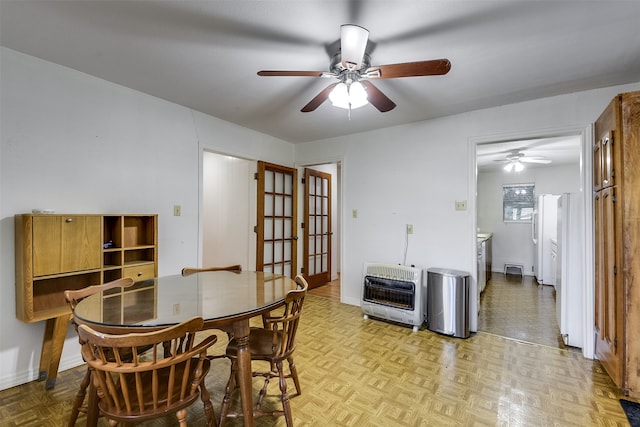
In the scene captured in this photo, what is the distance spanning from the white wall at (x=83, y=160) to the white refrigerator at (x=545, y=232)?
5.35 metres

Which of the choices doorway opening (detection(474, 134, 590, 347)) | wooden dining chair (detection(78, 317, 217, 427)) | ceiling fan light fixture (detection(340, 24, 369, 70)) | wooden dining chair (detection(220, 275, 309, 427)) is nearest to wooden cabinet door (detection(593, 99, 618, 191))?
doorway opening (detection(474, 134, 590, 347))

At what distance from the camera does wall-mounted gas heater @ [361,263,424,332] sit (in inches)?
121

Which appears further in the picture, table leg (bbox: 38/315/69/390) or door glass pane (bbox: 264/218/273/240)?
door glass pane (bbox: 264/218/273/240)

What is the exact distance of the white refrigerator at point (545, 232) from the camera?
4879 mm

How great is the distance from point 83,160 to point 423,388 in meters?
3.16

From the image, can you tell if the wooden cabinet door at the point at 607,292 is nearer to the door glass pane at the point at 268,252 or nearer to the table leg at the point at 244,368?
the table leg at the point at 244,368

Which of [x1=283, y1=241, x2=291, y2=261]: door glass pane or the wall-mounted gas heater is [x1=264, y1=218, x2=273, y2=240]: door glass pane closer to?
[x1=283, y1=241, x2=291, y2=261]: door glass pane

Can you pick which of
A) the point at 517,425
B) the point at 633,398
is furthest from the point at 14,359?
the point at 633,398

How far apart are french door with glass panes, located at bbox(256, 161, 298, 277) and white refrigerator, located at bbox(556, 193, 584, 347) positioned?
3.24 meters

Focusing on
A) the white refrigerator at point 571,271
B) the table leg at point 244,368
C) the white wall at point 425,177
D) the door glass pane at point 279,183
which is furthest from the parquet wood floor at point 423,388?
the door glass pane at point 279,183

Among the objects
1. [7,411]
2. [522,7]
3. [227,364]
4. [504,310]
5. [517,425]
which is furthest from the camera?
[504,310]

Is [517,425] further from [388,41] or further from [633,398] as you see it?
[388,41]

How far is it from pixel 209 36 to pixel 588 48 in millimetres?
2506

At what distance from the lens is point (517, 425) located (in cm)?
168
